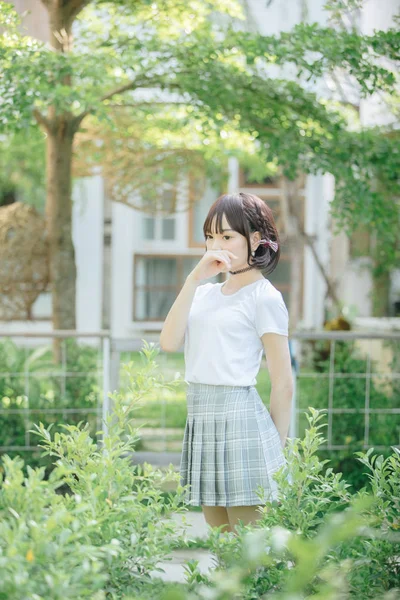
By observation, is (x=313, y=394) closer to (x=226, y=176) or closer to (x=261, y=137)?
(x=261, y=137)

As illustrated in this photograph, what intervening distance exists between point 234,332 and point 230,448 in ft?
1.02

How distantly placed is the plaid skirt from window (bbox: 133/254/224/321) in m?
12.0

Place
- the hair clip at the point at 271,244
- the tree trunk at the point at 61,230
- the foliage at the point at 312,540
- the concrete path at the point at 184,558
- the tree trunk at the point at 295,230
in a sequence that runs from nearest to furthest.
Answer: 1. the foliage at the point at 312,540
2. the hair clip at the point at 271,244
3. the concrete path at the point at 184,558
4. the tree trunk at the point at 61,230
5. the tree trunk at the point at 295,230

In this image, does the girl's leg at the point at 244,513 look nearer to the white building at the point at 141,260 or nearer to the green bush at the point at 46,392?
the green bush at the point at 46,392

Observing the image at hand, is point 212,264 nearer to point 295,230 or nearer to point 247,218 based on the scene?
point 247,218

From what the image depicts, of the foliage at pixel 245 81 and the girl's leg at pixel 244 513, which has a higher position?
the foliage at pixel 245 81

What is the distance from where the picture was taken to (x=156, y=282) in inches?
563

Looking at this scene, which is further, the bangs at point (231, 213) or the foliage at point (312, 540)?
the bangs at point (231, 213)

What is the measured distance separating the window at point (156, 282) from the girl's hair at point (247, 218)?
11.9 metres

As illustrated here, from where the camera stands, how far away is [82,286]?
547 inches

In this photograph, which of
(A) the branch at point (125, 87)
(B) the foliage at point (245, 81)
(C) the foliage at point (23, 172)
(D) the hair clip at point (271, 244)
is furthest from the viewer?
(C) the foliage at point (23, 172)

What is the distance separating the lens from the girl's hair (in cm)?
218

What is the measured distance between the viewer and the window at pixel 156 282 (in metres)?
14.2

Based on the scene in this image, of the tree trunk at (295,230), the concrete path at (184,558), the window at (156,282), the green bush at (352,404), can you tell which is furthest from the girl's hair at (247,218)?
the window at (156,282)
